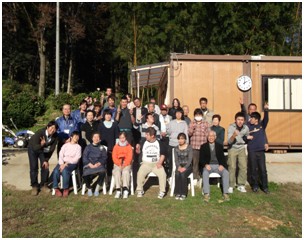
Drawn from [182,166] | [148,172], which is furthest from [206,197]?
[148,172]

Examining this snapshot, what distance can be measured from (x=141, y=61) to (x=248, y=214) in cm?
1455

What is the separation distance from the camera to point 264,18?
59.2 ft

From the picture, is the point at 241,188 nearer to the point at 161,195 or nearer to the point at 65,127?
the point at 161,195

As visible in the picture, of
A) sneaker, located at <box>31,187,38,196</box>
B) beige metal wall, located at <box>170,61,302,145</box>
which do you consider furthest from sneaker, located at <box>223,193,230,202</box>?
beige metal wall, located at <box>170,61,302,145</box>

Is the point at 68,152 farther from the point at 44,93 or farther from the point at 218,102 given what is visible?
the point at 44,93

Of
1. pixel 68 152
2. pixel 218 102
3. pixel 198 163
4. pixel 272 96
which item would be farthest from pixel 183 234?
pixel 272 96

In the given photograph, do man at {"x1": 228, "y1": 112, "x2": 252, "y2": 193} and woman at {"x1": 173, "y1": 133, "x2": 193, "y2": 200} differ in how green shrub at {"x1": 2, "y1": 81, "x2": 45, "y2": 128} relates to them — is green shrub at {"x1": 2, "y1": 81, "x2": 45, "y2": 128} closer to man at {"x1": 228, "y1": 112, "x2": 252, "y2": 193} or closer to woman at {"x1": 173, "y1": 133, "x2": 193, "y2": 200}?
woman at {"x1": 173, "y1": 133, "x2": 193, "y2": 200}

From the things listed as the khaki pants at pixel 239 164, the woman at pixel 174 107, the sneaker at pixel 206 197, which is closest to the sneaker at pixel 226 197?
the sneaker at pixel 206 197

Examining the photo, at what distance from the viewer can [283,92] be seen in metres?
9.28

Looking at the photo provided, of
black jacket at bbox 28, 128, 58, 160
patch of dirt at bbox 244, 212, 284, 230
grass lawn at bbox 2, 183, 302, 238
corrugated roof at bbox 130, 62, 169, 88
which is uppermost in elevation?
corrugated roof at bbox 130, 62, 169, 88

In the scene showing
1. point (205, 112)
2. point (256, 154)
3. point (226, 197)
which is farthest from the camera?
point (205, 112)

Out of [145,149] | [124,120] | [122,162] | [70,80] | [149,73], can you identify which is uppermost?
[70,80]

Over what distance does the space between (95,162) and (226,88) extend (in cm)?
487

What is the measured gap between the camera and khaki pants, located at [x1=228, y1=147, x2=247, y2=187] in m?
6.07
